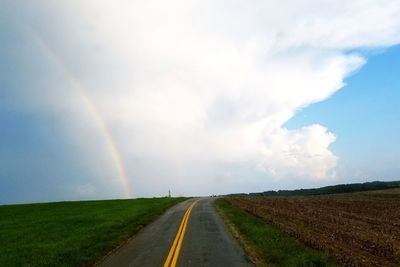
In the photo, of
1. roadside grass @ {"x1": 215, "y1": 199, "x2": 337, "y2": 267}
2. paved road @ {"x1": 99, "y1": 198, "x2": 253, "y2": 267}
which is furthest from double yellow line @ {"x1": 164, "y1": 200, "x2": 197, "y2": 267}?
roadside grass @ {"x1": 215, "y1": 199, "x2": 337, "y2": 267}

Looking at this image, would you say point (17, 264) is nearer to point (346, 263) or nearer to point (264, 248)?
point (264, 248)

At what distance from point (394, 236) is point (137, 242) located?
43.1 ft

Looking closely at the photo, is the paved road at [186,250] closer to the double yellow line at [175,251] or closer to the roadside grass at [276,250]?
the double yellow line at [175,251]

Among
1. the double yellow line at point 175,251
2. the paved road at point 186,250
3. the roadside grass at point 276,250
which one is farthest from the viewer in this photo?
the paved road at point 186,250

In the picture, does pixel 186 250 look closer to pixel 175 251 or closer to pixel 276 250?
pixel 175 251

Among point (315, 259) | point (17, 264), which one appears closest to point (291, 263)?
point (315, 259)

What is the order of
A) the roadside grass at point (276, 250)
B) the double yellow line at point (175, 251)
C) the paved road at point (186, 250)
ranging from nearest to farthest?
the roadside grass at point (276, 250)
the double yellow line at point (175, 251)
the paved road at point (186, 250)

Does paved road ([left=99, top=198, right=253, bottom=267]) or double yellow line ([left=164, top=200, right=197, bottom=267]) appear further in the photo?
paved road ([left=99, top=198, right=253, bottom=267])

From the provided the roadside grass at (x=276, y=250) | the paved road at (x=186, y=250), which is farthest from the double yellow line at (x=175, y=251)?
the roadside grass at (x=276, y=250)

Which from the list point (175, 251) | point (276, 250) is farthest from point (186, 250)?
point (276, 250)

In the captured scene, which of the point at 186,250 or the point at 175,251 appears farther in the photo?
the point at 186,250

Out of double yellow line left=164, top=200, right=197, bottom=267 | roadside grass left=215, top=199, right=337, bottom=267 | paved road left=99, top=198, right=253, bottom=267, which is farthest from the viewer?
paved road left=99, top=198, right=253, bottom=267

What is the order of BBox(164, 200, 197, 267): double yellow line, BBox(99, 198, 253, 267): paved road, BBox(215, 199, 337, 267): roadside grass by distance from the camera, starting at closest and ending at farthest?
BBox(215, 199, 337, 267): roadside grass → BBox(164, 200, 197, 267): double yellow line → BBox(99, 198, 253, 267): paved road

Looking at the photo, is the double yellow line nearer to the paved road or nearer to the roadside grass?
the paved road
